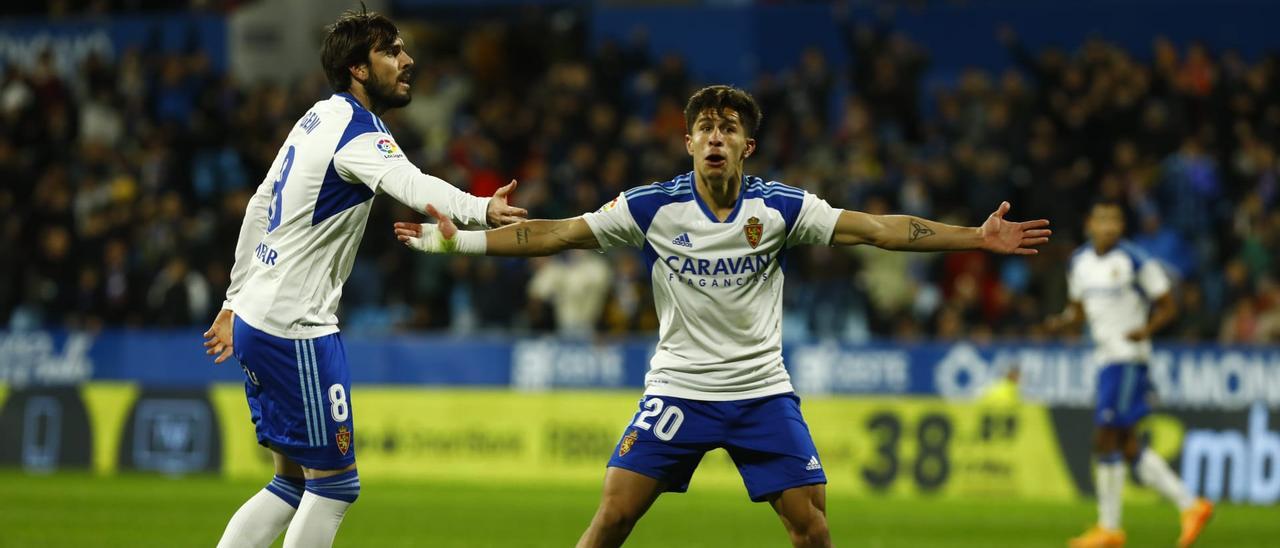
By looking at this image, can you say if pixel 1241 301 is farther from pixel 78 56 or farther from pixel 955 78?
pixel 78 56

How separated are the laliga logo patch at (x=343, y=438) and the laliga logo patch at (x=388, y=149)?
1.09m

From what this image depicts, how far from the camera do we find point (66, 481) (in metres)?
18.2

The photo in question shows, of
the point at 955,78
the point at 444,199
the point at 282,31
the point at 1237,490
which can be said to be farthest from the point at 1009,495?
the point at 282,31

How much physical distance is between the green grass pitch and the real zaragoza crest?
17.5ft

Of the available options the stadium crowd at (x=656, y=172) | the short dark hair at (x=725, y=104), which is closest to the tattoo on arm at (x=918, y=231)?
the short dark hair at (x=725, y=104)

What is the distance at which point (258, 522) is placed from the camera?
23.8 ft

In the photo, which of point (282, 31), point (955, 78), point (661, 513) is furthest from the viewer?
point (282, 31)

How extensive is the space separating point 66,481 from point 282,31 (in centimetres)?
1114

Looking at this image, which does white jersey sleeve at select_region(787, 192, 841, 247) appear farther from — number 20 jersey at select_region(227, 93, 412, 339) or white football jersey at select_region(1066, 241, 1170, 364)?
white football jersey at select_region(1066, 241, 1170, 364)

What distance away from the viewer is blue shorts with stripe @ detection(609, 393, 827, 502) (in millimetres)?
7164

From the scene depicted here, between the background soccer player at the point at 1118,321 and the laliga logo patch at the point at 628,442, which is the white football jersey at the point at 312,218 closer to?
the laliga logo patch at the point at 628,442

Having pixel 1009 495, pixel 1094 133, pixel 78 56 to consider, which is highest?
pixel 78 56

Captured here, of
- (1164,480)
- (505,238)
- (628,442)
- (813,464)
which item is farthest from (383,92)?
(1164,480)

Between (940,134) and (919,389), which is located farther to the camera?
(940,134)
